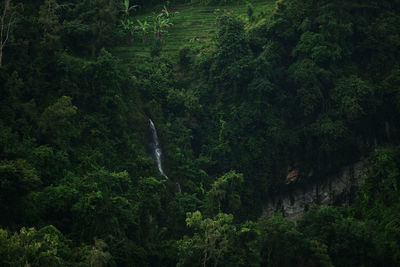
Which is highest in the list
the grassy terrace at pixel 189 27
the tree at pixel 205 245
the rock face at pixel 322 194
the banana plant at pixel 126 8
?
the banana plant at pixel 126 8

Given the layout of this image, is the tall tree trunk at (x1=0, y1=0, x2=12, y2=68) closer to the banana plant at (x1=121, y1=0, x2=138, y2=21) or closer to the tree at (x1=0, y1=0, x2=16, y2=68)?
the tree at (x1=0, y1=0, x2=16, y2=68)

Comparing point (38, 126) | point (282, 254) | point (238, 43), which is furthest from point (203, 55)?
point (282, 254)

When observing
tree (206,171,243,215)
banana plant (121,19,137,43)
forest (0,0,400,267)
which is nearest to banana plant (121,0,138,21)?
forest (0,0,400,267)

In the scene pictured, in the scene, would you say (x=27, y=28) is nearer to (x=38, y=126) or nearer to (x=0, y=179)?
(x=38, y=126)

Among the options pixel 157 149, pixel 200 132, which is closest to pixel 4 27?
pixel 157 149

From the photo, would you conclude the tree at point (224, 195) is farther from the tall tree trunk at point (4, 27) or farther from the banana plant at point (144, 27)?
the banana plant at point (144, 27)

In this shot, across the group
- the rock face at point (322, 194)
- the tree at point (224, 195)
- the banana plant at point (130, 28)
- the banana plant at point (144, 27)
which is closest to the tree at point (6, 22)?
the banana plant at point (130, 28)
